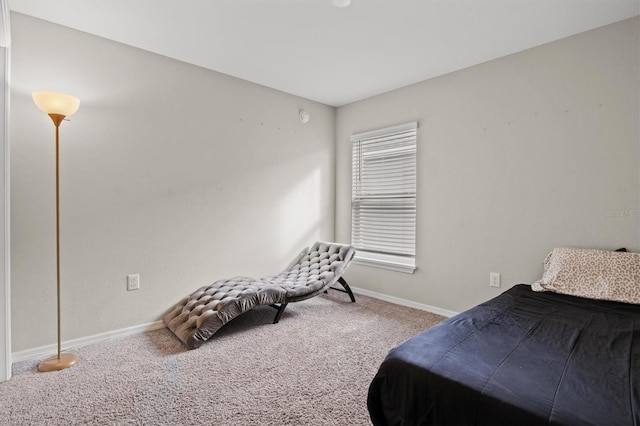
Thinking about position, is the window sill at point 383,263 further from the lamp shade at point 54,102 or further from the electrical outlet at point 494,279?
the lamp shade at point 54,102

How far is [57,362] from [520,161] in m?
3.76

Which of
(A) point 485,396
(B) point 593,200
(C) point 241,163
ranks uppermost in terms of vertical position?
(C) point 241,163

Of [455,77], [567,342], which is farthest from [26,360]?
[455,77]

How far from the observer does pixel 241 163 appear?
3422 millimetres

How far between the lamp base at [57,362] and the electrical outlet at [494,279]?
10.8 feet

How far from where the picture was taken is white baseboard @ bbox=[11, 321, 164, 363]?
2.29 metres

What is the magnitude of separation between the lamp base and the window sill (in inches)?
112

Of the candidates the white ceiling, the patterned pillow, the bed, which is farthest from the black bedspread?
the white ceiling

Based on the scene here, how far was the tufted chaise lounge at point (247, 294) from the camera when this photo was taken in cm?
250

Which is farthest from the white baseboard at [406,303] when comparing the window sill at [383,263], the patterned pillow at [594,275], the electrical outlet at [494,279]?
the patterned pillow at [594,275]

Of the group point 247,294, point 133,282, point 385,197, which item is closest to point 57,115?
point 133,282

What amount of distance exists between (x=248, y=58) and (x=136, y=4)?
3.13 feet

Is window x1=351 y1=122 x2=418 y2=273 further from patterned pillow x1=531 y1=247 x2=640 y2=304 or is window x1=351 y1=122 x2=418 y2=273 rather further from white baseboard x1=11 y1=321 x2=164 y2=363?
white baseboard x1=11 y1=321 x2=164 y2=363

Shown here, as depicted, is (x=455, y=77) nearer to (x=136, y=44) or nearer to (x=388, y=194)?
(x=388, y=194)
